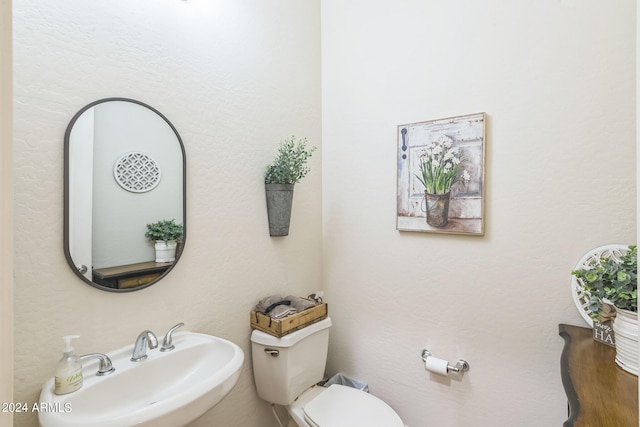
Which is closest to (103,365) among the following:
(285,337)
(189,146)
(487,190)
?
(285,337)

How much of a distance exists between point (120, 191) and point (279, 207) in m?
0.72

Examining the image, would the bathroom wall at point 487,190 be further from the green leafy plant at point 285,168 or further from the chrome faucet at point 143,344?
the chrome faucet at point 143,344

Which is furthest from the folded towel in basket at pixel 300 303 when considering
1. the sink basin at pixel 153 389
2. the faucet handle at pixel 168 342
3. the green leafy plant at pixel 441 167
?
the green leafy plant at pixel 441 167

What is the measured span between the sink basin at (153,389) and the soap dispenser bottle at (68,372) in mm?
18

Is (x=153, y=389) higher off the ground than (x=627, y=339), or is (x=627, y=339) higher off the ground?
(x=627, y=339)

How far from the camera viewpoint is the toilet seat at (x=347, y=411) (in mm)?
1416

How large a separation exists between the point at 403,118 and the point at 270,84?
2.50 feet

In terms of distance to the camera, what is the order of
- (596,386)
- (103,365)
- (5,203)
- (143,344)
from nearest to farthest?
(5,203)
(596,386)
(103,365)
(143,344)

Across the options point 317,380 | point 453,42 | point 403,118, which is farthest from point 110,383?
point 453,42

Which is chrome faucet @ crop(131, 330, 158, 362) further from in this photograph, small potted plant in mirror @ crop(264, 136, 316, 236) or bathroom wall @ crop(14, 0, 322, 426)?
small potted plant in mirror @ crop(264, 136, 316, 236)

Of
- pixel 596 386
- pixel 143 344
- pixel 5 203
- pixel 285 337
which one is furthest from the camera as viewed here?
pixel 285 337

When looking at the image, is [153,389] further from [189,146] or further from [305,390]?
[189,146]

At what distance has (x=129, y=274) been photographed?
46.8 inches

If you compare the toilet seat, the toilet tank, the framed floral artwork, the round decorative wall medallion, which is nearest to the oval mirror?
the round decorative wall medallion
